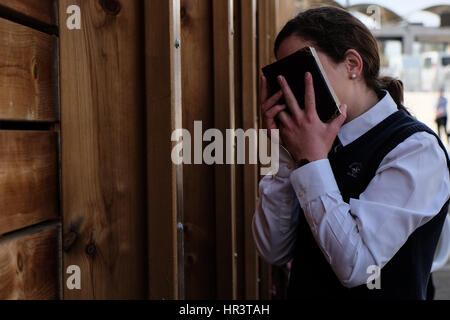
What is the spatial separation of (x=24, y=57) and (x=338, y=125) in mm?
733

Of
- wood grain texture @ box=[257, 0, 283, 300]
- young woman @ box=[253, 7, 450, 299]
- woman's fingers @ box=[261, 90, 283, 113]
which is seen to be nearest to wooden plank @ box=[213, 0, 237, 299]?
young woman @ box=[253, 7, 450, 299]

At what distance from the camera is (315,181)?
1.10m

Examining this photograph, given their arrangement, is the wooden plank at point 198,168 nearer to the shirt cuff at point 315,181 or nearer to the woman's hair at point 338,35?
the woman's hair at point 338,35

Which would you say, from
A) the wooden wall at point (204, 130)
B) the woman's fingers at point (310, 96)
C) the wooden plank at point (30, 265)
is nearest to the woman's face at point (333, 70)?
the woman's fingers at point (310, 96)

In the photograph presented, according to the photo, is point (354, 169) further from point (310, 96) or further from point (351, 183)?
point (310, 96)

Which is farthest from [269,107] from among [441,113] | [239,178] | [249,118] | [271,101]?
[441,113]

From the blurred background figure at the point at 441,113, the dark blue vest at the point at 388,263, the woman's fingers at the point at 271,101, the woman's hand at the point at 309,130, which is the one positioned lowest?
the dark blue vest at the point at 388,263

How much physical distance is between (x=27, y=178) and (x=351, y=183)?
768mm

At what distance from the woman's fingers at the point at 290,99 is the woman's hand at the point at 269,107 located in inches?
1.0

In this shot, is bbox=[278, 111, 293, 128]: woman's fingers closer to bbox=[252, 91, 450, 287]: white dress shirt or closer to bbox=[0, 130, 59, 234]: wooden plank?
bbox=[252, 91, 450, 287]: white dress shirt

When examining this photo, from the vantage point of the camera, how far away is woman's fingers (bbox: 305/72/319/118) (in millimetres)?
1154

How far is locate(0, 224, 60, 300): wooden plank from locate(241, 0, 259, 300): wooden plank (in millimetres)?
1434

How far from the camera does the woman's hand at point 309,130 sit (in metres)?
1.15
